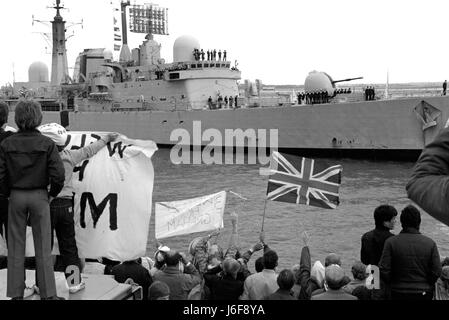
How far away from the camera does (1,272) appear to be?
351 cm

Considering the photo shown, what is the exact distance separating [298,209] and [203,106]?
1945 centimetres

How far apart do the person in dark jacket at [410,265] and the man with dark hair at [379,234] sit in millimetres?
501

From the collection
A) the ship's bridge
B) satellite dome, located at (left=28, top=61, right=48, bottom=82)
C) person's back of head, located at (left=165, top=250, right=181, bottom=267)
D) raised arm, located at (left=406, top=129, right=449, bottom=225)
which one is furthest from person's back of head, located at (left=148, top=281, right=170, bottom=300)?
satellite dome, located at (left=28, top=61, right=48, bottom=82)

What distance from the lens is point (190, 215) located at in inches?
250

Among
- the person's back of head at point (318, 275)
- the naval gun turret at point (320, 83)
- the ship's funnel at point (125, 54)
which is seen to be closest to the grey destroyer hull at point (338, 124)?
the naval gun turret at point (320, 83)

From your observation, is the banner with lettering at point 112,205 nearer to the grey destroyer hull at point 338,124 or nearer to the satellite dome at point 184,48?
the grey destroyer hull at point 338,124


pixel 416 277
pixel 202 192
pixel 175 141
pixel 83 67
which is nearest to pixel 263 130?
pixel 175 141

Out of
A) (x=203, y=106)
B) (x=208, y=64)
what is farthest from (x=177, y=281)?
(x=208, y=64)

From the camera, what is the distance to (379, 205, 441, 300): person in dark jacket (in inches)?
144

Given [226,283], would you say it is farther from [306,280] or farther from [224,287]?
[306,280]

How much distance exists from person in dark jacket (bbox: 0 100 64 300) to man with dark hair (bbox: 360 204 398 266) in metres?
2.39

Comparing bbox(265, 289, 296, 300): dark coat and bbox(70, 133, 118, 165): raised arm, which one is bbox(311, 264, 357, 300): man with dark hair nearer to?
bbox(265, 289, 296, 300): dark coat

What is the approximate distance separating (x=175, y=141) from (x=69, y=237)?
29.6m
